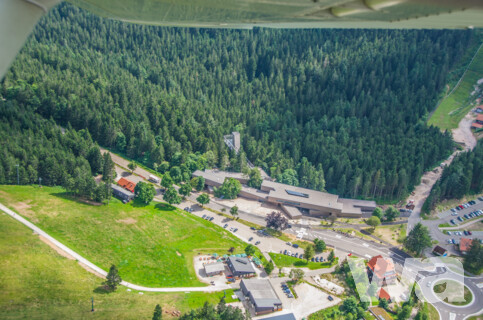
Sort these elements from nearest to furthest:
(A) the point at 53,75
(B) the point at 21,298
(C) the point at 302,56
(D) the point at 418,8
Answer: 1. (D) the point at 418,8
2. (B) the point at 21,298
3. (A) the point at 53,75
4. (C) the point at 302,56

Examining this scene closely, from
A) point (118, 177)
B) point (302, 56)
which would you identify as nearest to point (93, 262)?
point (118, 177)

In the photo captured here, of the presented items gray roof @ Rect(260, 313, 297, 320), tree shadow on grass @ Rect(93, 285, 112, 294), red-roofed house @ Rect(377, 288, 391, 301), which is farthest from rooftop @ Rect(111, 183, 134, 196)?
red-roofed house @ Rect(377, 288, 391, 301)

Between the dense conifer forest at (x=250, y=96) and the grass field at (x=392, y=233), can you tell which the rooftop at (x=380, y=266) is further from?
the dense conifer forest at (x=250, y=96)

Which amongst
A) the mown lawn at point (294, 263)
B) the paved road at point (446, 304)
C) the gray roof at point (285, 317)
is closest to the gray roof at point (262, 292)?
the gray roof at point (285, 317)

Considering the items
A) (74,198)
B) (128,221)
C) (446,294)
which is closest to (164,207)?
(128,221)

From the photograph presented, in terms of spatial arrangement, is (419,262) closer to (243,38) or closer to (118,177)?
(118,177)

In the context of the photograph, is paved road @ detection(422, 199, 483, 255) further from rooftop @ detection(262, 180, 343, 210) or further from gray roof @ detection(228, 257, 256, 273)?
gray roof @ detection(228, 257, 256, 273)

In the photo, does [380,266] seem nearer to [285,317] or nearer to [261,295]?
[285,317]
